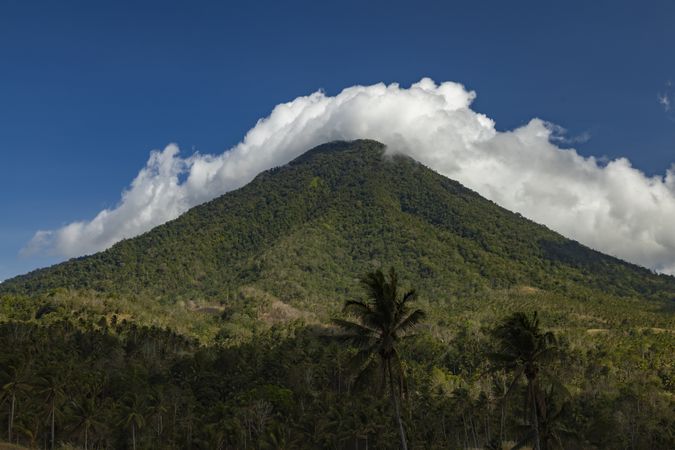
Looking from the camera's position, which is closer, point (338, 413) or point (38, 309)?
point (338, 413)

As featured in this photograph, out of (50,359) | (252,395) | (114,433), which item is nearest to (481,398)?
(252,395)

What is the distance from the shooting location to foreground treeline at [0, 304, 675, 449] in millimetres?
80062

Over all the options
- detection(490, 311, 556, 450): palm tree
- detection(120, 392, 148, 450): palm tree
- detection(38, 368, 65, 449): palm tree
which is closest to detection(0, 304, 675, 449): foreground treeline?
detection(38, 368, 65, 449): palm tree

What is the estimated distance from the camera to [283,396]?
372 feet

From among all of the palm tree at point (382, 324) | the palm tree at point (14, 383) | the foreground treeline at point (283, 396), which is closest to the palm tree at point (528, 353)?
the foreground treeline at point (283, 396)

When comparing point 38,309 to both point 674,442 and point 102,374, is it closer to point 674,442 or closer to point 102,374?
point 102,374

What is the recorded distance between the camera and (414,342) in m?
170

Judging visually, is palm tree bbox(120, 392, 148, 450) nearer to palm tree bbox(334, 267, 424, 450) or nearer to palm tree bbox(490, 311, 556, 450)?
palm tree bbox(334, 267, 424, 450)

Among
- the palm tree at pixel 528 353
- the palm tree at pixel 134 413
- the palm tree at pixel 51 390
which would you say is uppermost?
the palm tree at pixel 528 353

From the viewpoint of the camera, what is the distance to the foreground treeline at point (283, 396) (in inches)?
3152

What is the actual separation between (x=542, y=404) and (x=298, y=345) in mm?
131517

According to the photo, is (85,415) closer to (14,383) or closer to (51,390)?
(51,390)

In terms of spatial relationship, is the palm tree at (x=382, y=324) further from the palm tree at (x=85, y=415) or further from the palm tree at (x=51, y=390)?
the palm tree at (x=85, y=415)

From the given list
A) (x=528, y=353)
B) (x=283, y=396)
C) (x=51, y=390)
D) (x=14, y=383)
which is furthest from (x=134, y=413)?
(x=528, y=353)
